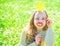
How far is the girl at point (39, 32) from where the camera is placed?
238cm

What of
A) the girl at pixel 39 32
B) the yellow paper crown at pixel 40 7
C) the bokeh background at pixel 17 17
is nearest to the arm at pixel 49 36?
the girl at pixel 39 32

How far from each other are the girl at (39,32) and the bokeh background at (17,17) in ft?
1.38

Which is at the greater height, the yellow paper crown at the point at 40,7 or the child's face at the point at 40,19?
the yellow paper crown at the point at 40,7

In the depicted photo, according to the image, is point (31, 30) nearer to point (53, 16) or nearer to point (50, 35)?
point (50, 35)

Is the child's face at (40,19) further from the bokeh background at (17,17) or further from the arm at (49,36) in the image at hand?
the bokeh background at (17,17)

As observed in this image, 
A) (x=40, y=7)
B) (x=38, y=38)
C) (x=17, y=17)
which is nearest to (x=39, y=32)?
(x=38, y=38)

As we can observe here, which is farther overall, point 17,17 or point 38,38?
point 17,17

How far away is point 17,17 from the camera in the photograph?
10.9ft

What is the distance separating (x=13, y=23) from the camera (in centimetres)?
320

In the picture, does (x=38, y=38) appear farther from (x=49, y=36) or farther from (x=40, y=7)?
(x=40, y=7)

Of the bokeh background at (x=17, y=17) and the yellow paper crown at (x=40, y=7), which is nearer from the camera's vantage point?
the yellow paper crown at (x=40, y=7)

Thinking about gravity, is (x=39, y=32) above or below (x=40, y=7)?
below

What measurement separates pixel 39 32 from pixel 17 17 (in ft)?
3.04

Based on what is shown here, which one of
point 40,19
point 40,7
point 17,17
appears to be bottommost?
point 17,17
